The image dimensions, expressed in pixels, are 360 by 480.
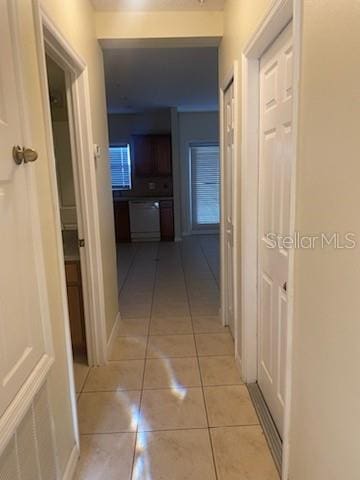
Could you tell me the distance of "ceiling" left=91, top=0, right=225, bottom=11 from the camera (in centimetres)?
249

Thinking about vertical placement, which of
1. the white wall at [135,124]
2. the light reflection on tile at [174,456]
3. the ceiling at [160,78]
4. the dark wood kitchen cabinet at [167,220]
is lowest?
the light reflection on tile at [174,456]

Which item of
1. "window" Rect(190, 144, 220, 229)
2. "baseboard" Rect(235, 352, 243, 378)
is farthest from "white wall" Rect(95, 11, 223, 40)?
"window" Rect(190, 144, 220, 229)

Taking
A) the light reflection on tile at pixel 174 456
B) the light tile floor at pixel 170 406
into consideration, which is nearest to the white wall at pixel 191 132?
the light tile floor at pixel 170 406

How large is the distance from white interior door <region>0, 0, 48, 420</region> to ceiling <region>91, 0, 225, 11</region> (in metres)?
1.58

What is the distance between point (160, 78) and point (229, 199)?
2649 millimetres

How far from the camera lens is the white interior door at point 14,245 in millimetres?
1124

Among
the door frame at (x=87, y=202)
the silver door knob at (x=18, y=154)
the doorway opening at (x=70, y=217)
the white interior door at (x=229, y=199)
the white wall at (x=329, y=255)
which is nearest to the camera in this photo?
the white wall at (x=329, y=255)

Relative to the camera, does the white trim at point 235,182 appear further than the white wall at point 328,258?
Yes

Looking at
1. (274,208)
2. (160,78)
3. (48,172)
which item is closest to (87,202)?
(48,172)

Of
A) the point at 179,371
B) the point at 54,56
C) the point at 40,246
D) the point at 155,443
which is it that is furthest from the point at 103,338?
the point at 54,56

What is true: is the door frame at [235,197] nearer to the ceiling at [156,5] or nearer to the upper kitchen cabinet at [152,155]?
the ceiling at [156,5]

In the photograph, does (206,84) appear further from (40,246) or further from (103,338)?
(40,246)

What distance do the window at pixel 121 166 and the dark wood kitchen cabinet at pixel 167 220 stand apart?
1.00 m

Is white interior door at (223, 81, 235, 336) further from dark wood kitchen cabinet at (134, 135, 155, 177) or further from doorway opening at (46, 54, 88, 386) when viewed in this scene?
dark wood kitchen cabinet at (134, 135, 155, 177)
